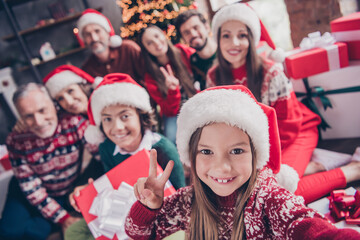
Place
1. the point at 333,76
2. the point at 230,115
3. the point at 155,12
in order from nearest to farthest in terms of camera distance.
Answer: the point at 230,115, the point at 333,76, the point at 155,12

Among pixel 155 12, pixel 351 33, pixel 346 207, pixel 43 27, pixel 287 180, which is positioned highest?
pixel 43 27

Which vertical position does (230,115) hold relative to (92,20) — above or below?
below

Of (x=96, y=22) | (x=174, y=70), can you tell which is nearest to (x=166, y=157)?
(x=174, y=70)

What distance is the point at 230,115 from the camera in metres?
0.75

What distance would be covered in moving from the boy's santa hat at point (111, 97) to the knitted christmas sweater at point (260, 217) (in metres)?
0.60

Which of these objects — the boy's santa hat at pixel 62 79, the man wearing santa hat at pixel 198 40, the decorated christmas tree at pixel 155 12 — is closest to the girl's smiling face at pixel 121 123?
the boy's santa hat at pixel 62 79

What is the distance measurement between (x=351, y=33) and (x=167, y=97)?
1.30 meters

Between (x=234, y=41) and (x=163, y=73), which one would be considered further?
(x=163, y=73)

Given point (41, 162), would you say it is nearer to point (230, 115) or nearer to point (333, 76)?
point (230, 115)

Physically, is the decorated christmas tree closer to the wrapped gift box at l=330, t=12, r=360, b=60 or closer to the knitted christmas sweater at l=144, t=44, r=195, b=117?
the knitted christmas sweater at l=144, t=44, r=195, b=117

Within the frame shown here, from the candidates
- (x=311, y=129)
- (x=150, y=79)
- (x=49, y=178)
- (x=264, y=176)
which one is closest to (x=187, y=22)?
(x=150, y=79)

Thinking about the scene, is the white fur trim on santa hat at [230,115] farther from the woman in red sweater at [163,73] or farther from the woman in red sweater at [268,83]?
the woman in red sweater at [163,73]

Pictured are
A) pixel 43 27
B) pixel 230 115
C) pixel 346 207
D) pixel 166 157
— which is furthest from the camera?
pixel 43 27

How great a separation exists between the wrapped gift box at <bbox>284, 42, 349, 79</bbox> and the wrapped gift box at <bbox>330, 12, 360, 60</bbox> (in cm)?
6
